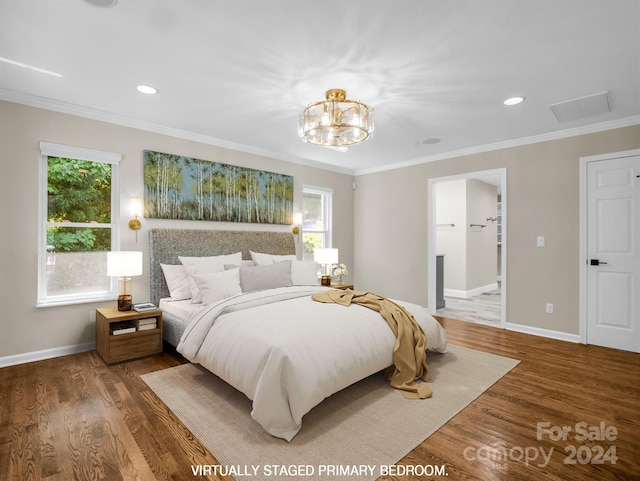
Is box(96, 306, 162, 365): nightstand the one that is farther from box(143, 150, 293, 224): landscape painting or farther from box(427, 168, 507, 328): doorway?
box(427, 168, 507, 328): doorway

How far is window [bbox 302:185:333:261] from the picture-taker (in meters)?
5.80

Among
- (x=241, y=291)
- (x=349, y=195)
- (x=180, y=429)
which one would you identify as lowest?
(x=180, y=429)

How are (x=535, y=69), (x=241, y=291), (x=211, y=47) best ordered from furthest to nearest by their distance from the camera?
(x=241, y=291) → (x=535, y=69) → (x=211, y=47)

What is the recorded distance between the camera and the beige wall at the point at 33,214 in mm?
3104

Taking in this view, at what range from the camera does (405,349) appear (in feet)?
8.97

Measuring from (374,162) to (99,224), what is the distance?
415 centimetres

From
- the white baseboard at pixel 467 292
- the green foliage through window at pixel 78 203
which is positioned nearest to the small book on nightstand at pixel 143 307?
the green foliage through window at pixel 78 203

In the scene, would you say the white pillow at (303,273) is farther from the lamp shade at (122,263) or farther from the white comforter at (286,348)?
the lamp shade at (122,263)

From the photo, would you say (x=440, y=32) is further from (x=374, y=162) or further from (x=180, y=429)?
(x=374, y=162)

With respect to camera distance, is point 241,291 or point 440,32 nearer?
point 440,32

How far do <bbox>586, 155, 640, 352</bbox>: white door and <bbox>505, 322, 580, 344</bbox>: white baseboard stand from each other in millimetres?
157

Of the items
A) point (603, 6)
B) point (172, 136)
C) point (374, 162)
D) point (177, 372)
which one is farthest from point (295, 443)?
point (374, 162)

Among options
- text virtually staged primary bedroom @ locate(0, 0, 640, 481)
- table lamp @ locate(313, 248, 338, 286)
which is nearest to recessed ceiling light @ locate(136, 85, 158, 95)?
text virtually staged primary bedroom @ locate(0, 0, 640, 481)

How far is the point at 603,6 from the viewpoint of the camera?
1.91 meters
